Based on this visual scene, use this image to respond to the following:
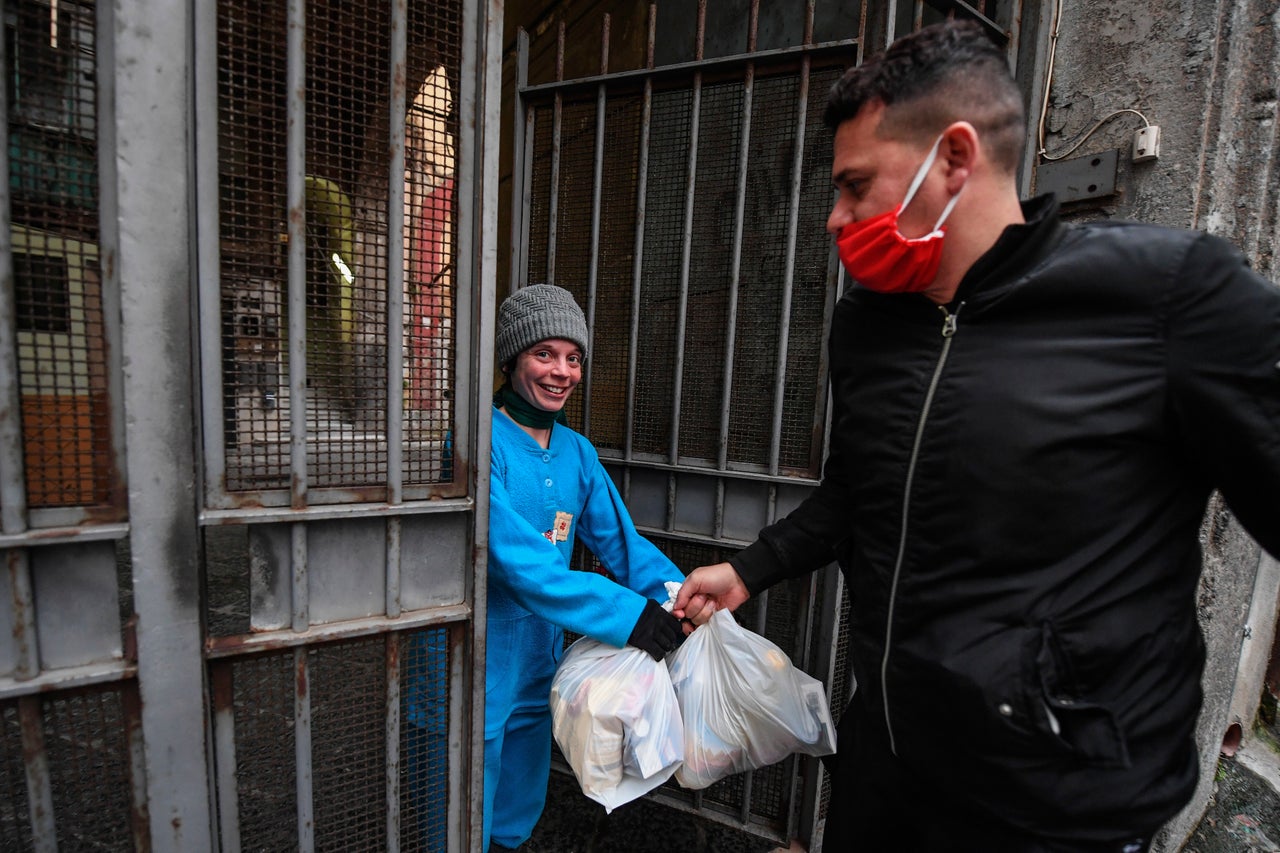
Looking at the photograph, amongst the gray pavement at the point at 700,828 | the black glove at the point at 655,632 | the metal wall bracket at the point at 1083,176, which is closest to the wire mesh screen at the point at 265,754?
the black glove at the point at 655,632

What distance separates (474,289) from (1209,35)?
2.61m

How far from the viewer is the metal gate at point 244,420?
117cm

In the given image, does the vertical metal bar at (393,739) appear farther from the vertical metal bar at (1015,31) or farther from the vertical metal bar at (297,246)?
the vertical metal bar at (1015,31)

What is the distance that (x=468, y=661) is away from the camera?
164 centimetres

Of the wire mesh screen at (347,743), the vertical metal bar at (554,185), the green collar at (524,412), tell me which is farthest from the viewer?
the vertical metal bar at (554,185)

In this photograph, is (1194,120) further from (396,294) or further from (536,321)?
(396,294)

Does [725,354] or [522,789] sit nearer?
[522,789]

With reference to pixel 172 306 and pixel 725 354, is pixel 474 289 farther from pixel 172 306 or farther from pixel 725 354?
pixel 725 354

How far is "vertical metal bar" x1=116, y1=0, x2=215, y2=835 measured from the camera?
1162 millimetres

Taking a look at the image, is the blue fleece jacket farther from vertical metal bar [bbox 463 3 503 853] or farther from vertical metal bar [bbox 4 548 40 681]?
vertical metal bar [bbox 4 548 40 681]

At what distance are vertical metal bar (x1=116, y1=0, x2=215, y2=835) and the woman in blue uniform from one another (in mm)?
723

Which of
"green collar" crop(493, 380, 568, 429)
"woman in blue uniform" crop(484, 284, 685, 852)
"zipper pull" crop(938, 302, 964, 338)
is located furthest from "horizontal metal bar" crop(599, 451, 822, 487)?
"zipper pull" crop(938, 302, 964, 338)

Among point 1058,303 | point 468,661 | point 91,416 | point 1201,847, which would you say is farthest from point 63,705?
point 1201,847

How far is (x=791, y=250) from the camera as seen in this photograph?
2.37m
